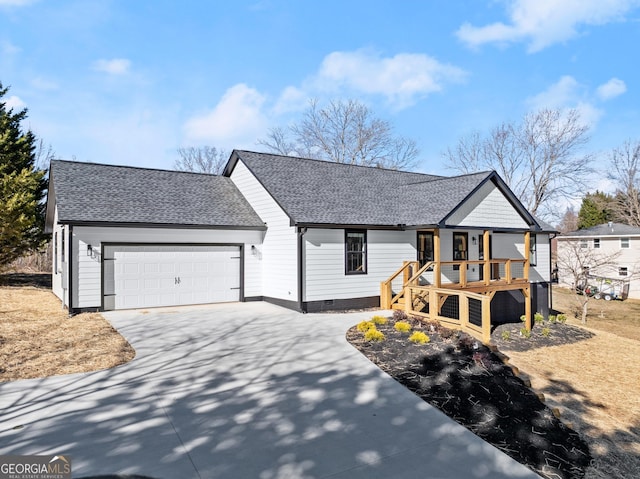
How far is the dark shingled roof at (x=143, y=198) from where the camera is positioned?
38.8ft

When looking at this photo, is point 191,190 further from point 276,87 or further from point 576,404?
point 576,404

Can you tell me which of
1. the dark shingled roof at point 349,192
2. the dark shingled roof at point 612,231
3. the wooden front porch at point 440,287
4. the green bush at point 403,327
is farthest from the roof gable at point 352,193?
the dark shingled roof at point 612,231

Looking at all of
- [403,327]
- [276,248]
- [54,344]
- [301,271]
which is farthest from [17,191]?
[403,327]

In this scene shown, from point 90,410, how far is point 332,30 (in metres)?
15.8

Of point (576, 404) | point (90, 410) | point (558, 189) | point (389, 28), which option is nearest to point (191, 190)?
point (389, 28)

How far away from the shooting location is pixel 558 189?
34.9 meters

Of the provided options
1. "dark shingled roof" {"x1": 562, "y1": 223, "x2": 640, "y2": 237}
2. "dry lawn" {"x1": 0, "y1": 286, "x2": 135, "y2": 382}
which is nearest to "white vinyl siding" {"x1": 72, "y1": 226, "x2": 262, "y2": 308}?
"dry lawn" {"x1": 0, "y1": 286, "x2": 135, "y2": 382}

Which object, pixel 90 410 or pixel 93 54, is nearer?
pixel 90 410

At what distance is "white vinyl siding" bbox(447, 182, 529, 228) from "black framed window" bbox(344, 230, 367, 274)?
9.51 feet

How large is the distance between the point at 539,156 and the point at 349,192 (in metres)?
27.6

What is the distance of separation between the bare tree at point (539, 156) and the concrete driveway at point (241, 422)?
34356 mm

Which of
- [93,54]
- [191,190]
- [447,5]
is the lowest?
[191,190]

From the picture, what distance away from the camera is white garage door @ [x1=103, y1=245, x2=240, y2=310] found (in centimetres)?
1190

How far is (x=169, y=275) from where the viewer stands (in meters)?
12.7
